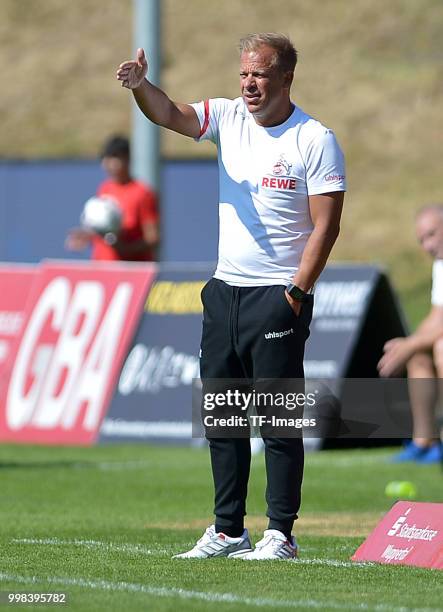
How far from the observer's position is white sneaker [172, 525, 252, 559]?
7.45 metres

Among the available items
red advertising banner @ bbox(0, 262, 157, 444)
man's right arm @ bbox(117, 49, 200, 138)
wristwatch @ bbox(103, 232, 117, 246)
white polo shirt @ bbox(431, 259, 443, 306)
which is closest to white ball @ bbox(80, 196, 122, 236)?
wristwatch @ bbox(103, 232, 117, 246)

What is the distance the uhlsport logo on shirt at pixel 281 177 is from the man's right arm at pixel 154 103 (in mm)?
448

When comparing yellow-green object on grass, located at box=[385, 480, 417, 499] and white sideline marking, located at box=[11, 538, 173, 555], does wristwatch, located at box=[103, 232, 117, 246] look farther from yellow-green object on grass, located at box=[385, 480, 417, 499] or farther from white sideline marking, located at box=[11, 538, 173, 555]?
white sideline marking, located at box=[11, 538, 173, 555]

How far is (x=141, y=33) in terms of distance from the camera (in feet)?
59.9

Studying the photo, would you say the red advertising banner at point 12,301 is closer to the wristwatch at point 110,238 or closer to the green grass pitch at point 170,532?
the wristwatch at point 110,238

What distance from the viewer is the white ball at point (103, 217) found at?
1548cm

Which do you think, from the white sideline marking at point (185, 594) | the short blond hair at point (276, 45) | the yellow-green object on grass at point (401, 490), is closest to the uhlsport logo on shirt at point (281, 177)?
the short blond hair at point (276, 45)

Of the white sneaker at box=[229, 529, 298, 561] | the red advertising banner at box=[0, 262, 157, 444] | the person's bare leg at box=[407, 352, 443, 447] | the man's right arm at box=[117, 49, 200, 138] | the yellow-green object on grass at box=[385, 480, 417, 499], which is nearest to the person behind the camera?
the white sneaker at box=[229, 529, 298, 561]

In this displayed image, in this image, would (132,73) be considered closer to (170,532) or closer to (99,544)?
(99,544)

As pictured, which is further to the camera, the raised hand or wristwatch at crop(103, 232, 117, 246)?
wristwatch at crop(103, 232, 117, 246)

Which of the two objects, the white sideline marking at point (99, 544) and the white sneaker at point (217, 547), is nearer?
the white sneaker at point (217, 547)

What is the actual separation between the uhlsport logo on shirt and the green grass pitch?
1.68 metres

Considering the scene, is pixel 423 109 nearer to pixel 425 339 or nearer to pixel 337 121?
pixel 337 121

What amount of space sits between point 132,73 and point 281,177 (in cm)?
83
